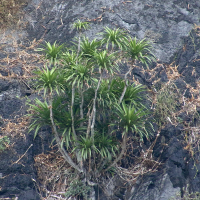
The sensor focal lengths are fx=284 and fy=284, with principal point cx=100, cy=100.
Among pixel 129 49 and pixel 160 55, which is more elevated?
pixel 129 49

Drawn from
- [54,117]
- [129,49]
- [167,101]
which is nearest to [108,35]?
[129,49]

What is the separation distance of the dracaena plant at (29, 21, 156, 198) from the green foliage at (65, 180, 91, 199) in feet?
0.37

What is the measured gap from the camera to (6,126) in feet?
20.8

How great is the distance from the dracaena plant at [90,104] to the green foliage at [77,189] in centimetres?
11

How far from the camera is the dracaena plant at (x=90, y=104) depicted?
4.95 meters

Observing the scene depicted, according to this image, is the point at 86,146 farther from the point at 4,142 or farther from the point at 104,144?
the point at 4,142

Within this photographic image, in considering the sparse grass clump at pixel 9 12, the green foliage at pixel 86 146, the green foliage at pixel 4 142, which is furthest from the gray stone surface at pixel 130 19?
the green foliage at pixel 86 146

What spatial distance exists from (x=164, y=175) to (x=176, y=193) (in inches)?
16.3

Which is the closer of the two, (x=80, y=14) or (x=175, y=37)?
(x=175, y=37)

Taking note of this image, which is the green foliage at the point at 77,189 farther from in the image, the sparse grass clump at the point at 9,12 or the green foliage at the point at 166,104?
the sparse grass clump at the point at 9,12

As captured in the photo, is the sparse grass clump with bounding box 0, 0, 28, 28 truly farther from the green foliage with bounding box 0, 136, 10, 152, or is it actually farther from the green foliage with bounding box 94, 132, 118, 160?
the green foliage with bounding box 94, 132, 118, 160

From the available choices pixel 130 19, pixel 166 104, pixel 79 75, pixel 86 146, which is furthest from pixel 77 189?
pixel 130 19

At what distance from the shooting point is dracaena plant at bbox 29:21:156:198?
4.95m

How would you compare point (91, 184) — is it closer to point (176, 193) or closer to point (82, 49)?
point (176, 193)
